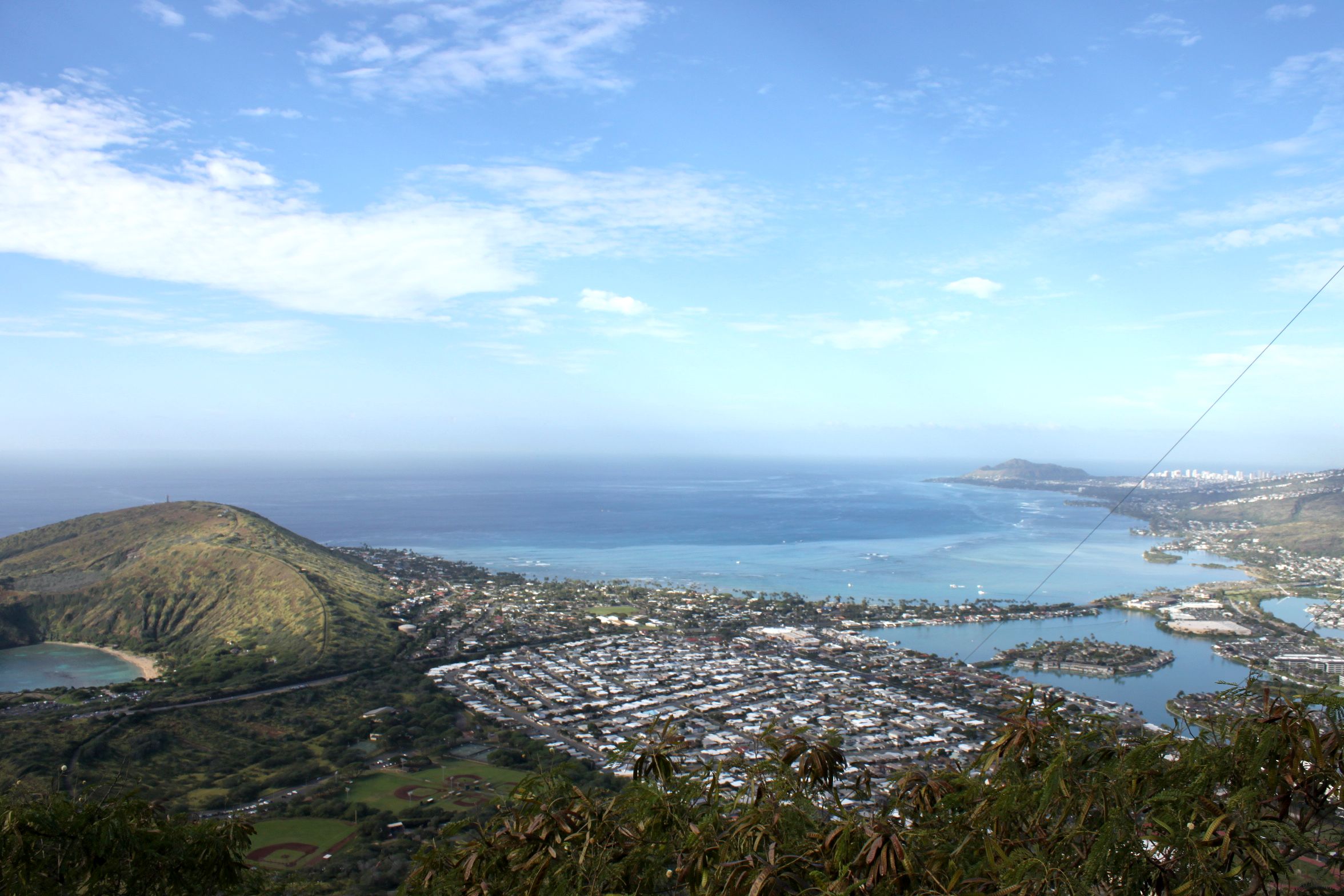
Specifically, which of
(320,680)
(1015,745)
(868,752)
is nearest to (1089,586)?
(868,752)

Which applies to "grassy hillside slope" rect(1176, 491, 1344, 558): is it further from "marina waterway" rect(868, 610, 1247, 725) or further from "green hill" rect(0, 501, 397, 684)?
"green hill" rect(0, 501, 397, 684)

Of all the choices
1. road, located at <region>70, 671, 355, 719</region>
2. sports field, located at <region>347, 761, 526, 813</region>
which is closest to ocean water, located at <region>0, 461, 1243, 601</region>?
road, located at <region>70, 671, 355, 719</region>

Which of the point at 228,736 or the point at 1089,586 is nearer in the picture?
the point at 228,736

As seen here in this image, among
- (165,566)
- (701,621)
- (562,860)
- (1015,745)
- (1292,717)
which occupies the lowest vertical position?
(701,621)

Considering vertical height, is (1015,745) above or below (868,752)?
above

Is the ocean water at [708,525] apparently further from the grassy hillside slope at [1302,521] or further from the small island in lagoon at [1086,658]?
the small island in lagoon at [1086,658]

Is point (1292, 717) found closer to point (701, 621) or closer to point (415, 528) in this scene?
point (701, 621)
